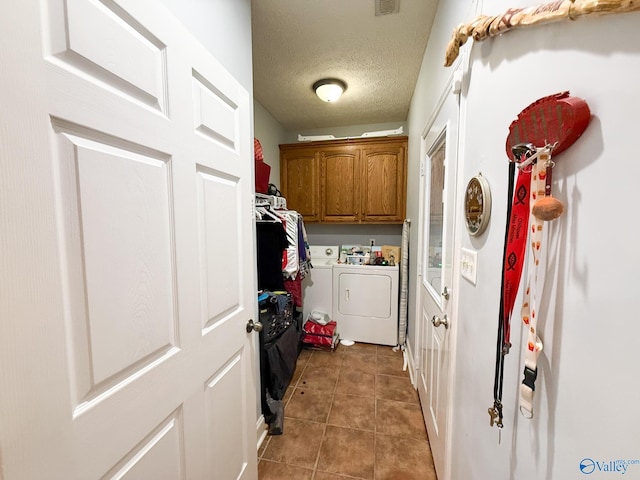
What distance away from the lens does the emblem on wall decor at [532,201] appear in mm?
461

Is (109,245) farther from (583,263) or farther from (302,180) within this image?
(302,180)

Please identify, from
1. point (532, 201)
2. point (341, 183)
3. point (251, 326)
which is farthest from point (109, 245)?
point (341, 183)

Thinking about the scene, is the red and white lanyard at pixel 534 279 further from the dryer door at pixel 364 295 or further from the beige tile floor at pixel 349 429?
the dryer door at pixel 364 295

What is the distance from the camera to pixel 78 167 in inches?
20.1

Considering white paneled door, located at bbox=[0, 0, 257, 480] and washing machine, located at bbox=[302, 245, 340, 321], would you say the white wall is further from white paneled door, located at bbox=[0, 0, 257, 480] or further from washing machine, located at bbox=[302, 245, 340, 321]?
washing machine, located at bbox=[302, 245, 340, 321]

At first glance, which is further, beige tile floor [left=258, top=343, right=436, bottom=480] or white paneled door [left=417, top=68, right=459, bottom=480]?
beige tile floor [left=258, top=343, right=436, bottom=480]

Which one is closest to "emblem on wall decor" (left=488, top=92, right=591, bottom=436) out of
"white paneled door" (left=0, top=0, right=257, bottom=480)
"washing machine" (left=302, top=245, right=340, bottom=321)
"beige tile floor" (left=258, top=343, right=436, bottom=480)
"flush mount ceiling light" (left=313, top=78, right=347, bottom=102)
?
"white paneled door" (left=0, top=0, right=257, bottom=480)

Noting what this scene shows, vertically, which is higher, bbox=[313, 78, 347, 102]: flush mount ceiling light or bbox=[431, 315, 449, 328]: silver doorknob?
bbox=[313, 78, 347, 102]: flush mount ceiling light

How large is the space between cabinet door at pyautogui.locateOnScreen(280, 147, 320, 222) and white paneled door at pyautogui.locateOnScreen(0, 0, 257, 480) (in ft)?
7.25

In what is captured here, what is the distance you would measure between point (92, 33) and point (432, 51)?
1.79m

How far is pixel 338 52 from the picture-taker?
74.6 inches

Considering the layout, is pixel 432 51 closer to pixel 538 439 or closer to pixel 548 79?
pixel 548 79

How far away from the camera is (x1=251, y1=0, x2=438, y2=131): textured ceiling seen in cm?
153

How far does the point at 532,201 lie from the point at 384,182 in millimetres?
2556
